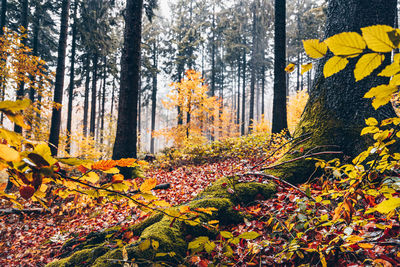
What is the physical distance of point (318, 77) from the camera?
347cm

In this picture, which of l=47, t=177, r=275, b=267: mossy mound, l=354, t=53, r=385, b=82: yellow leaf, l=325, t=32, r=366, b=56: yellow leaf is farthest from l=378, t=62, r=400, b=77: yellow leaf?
l=47, t=177, r=275, b=267: mossy mound

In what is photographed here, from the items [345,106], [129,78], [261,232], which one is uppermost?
[129,78]

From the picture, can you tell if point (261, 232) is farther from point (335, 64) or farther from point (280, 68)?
point (280, 68)

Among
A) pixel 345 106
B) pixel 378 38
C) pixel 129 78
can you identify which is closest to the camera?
pixel 378 38

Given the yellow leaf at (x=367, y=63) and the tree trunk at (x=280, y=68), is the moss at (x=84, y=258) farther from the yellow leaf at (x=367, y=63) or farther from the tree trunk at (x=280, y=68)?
the tree trunk at (x=280, y=68)

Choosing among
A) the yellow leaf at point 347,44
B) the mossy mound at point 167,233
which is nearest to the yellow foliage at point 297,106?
the mossy mound at point 167,233

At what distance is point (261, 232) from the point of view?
1.92 metres

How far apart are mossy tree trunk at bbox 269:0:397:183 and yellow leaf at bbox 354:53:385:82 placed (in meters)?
2.47

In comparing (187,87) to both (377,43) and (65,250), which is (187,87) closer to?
(65,250)

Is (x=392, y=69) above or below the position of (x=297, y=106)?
below

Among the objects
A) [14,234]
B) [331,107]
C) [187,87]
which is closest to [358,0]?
[331,107]

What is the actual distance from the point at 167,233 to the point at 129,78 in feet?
15.6

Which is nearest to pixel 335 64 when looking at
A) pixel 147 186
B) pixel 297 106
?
pixel 147 186

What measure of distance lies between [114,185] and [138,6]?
6184mm
